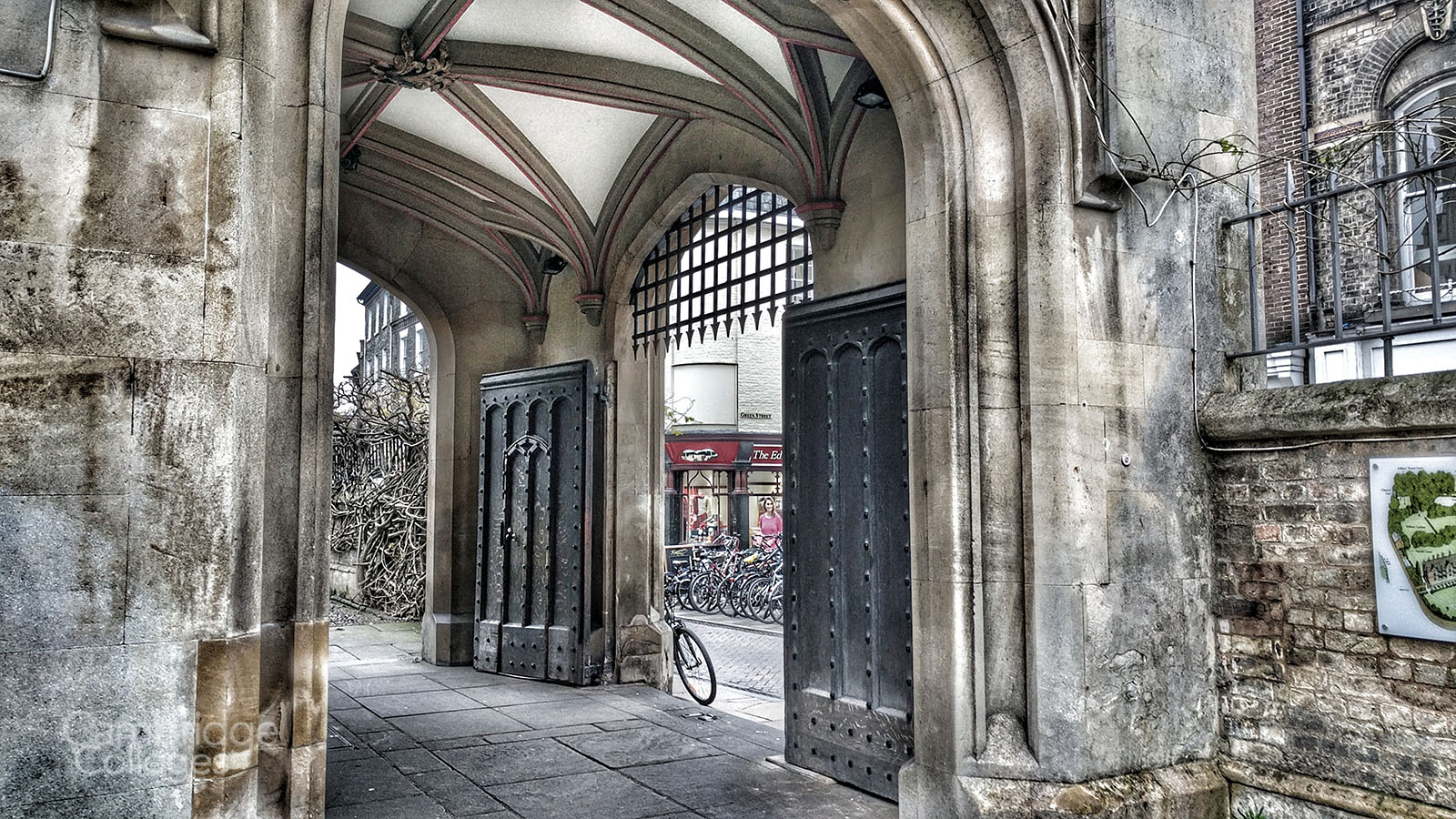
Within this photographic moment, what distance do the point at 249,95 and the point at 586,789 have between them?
3888 millimetres

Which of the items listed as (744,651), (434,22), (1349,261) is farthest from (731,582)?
(434,22)

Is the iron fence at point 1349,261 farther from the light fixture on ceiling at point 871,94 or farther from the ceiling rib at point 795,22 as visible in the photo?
the ceiling rib at point 795,22

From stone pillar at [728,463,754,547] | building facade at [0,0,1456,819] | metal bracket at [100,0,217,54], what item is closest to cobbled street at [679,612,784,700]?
building facade at [0,0,1456,819]

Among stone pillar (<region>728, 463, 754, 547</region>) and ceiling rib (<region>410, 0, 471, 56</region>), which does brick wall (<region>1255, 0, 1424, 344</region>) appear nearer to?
ceiling rib (<region>410, 0, 471, 56</region>)

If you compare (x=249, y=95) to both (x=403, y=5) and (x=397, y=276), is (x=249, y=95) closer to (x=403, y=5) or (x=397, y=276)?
(x=403, y=5)

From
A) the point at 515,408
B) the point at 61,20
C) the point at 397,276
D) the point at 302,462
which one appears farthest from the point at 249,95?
the point at 397,276

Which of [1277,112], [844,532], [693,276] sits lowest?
[844,532]

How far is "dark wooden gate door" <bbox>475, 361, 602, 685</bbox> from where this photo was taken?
882cm

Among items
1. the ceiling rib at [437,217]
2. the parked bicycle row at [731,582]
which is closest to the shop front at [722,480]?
the parked bicycle row at [731,582]

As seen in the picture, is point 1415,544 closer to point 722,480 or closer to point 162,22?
point 162,22

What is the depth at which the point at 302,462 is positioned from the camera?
3.56m

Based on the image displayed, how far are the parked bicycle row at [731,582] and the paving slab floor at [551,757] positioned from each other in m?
6.34

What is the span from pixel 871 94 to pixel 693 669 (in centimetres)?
517

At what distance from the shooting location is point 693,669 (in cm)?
892
